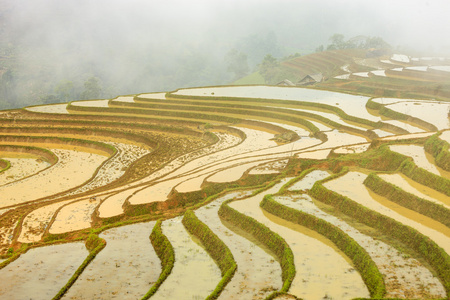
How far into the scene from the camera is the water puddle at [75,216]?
43.6ft

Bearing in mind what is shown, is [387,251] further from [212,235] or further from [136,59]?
[136,59]

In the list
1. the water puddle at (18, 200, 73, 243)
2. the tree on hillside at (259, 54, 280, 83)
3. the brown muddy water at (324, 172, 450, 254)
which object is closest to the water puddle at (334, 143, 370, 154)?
the brown muddy water at (324, 172, 450, 254)

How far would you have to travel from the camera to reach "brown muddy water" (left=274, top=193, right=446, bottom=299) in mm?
7879

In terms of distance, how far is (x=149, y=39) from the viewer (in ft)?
356

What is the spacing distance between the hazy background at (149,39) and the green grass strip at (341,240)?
5322cm

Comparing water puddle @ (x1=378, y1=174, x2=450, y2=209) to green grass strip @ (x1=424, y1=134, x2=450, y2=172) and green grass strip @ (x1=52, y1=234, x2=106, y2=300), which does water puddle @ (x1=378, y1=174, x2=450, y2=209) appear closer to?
green grass strip @ (x1=424, y1=134, x2=450, y2=172)

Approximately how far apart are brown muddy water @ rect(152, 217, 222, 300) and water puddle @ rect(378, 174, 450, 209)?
18.8ft

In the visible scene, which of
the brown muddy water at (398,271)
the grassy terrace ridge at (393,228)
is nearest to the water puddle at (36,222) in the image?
the grassy terrace ridge at (393,228)

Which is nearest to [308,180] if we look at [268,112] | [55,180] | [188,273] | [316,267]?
[316,267]

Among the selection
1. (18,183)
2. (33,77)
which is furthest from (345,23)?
(18,183)

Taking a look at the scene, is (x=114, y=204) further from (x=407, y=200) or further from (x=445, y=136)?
(x=445, y=136)

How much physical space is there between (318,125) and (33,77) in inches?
2496

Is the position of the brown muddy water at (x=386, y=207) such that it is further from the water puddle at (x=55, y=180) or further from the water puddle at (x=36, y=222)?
the water puddle at (x=55, y=180)

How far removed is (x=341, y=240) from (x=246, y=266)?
7.27 ft
